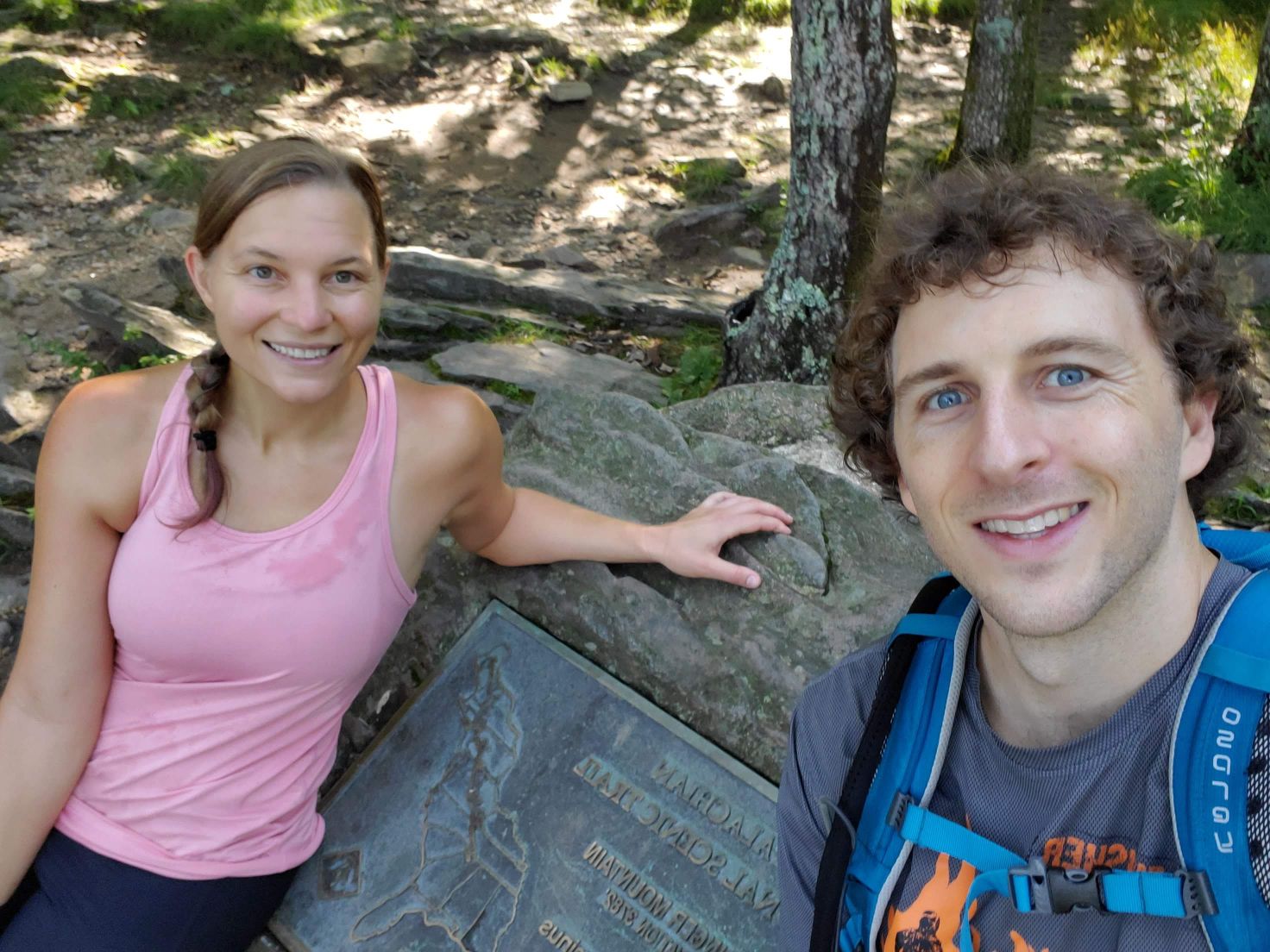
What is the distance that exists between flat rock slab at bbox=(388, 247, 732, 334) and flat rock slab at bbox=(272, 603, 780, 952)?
328 centimetres

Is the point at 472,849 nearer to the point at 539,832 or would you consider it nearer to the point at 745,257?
the point at 539,832

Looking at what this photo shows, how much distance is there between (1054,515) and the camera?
1711 millimetres

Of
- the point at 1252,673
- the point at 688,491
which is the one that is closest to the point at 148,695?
the point at 688,491

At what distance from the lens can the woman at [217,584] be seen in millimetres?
2445

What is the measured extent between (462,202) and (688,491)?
5361mm

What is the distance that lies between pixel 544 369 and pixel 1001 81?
11.4 feet

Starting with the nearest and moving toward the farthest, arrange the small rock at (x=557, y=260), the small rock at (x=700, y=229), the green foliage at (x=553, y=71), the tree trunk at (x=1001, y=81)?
the tree trunk at (x=1001, y=81) < the small rock at (x=557, y=260) < the small rock at (x=700, y=229) < the green foliage at (x=553, y=71)

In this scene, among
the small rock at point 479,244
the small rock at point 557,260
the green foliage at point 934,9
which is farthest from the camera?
the green foliage at point 934,9

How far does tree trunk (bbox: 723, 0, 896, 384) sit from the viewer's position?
4719 millimetres

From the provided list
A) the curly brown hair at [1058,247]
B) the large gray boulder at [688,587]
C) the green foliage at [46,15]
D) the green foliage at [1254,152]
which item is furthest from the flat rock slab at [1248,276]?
the green foliage at [46,15]

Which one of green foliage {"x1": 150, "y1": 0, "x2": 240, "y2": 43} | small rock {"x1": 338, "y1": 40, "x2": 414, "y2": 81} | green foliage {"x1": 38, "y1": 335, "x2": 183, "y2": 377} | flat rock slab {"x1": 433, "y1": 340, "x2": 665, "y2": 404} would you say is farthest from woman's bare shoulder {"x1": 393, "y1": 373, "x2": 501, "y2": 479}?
green foliage {"x1": 150, "y1": 0, "x2": 240, "y2": 43}

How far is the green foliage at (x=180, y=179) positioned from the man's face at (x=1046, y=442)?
6936mm

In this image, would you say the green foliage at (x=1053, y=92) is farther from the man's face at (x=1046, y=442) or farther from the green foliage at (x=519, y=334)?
the man's face at (x=1046, y=442)

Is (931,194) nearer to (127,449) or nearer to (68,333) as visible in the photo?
(127,449)
